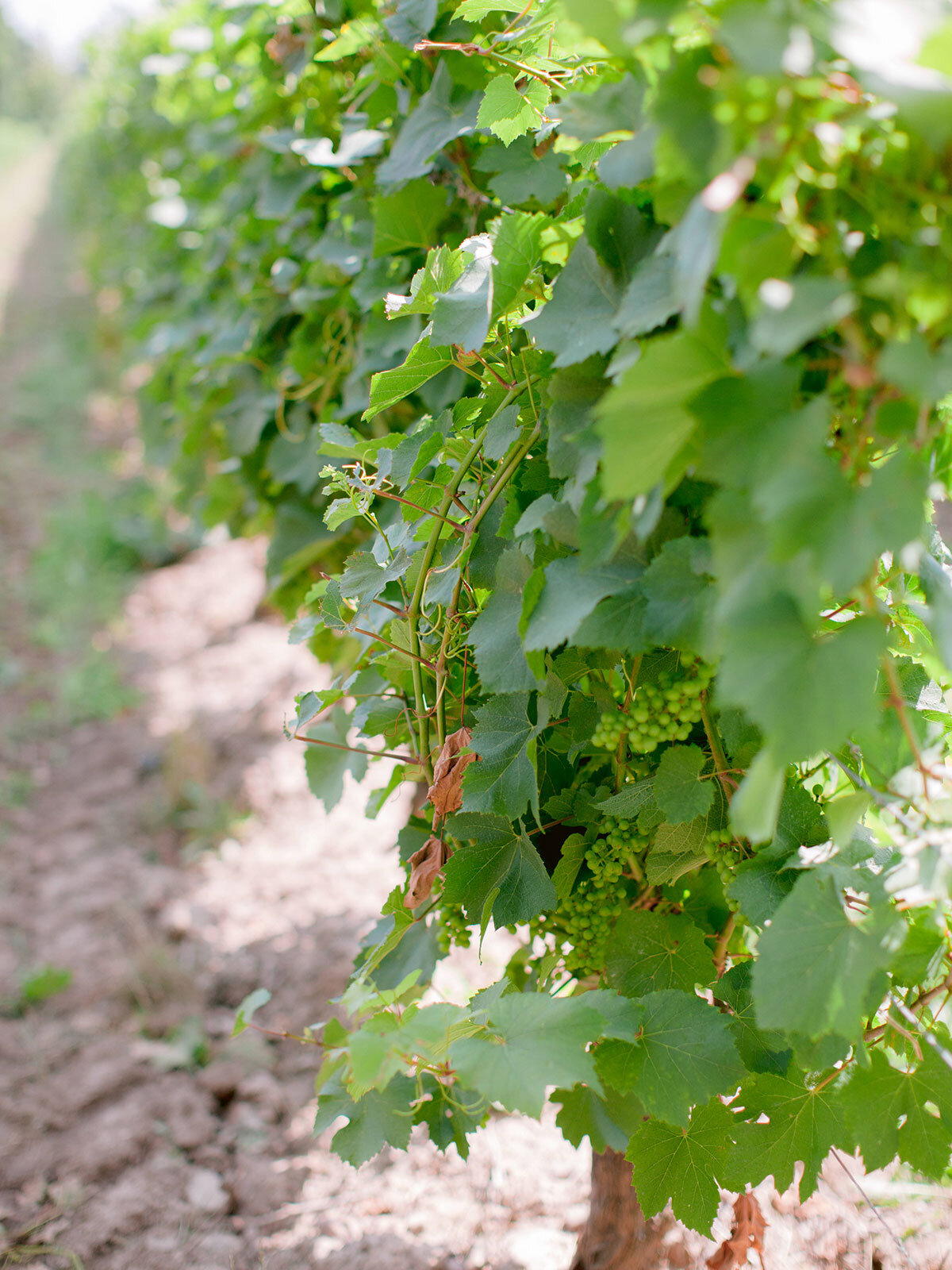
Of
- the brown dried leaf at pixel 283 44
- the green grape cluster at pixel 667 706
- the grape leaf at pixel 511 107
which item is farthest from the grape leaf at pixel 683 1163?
the brown dried leaf at pixel 283 44

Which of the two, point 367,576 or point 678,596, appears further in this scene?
point 367,576

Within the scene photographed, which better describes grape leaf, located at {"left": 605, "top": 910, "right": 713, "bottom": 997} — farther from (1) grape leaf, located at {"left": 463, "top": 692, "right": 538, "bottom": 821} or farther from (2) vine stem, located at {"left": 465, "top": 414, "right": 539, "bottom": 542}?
(2) vine stem, located at {"left": 465, "top": 414, "right": 539, "bottom": 542}

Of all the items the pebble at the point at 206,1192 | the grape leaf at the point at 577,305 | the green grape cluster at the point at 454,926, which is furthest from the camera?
the pebble at the point at 206,1192

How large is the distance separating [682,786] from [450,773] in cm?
29

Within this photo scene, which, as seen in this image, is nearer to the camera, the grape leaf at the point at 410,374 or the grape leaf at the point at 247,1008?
the grape leaf at the point at 410,374

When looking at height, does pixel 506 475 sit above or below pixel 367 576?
above

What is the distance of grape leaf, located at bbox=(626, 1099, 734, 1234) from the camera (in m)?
1.15

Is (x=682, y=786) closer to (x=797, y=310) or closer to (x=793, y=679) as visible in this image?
(x=793, y=679)

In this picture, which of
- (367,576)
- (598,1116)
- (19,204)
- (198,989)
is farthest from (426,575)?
(19,204)

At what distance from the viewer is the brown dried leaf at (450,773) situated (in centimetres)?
113

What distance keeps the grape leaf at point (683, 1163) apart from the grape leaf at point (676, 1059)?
0.11m

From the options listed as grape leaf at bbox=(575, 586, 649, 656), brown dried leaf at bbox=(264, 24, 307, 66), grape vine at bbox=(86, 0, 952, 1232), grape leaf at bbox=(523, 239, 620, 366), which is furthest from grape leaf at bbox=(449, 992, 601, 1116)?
brown dried leaf at bbox=(264, 24, 307, 66)

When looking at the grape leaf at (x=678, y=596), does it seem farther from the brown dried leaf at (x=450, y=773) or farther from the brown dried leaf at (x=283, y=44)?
the brown dried leaf at (x=283, y=44)

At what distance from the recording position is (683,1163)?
116cm
